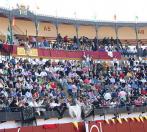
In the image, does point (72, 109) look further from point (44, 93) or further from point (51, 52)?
point (51, 52)

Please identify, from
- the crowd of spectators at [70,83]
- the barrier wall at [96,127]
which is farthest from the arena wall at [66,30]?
the barrier wall at [96,127]

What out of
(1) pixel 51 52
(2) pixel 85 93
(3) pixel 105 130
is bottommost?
(3) pixel 105 130

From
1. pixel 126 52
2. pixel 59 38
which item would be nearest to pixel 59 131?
pixel 59 38

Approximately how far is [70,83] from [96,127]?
644cm

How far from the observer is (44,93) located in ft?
A: 76.2

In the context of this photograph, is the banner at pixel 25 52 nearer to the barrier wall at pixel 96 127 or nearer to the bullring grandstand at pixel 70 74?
the bullring grandstand at pixel 70 74

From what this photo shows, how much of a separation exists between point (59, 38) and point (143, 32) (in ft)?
30.7

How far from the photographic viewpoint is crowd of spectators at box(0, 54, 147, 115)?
2172 cm

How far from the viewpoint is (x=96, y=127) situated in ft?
68.2

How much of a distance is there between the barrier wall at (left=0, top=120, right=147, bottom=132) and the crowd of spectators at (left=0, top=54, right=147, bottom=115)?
1.66 m

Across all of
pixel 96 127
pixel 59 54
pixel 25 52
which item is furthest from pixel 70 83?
pixel 96 127

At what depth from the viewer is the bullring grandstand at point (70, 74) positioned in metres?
20.7

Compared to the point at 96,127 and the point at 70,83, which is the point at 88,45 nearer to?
the point at 70,83

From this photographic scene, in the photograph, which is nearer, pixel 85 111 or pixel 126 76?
pixel 85 111
